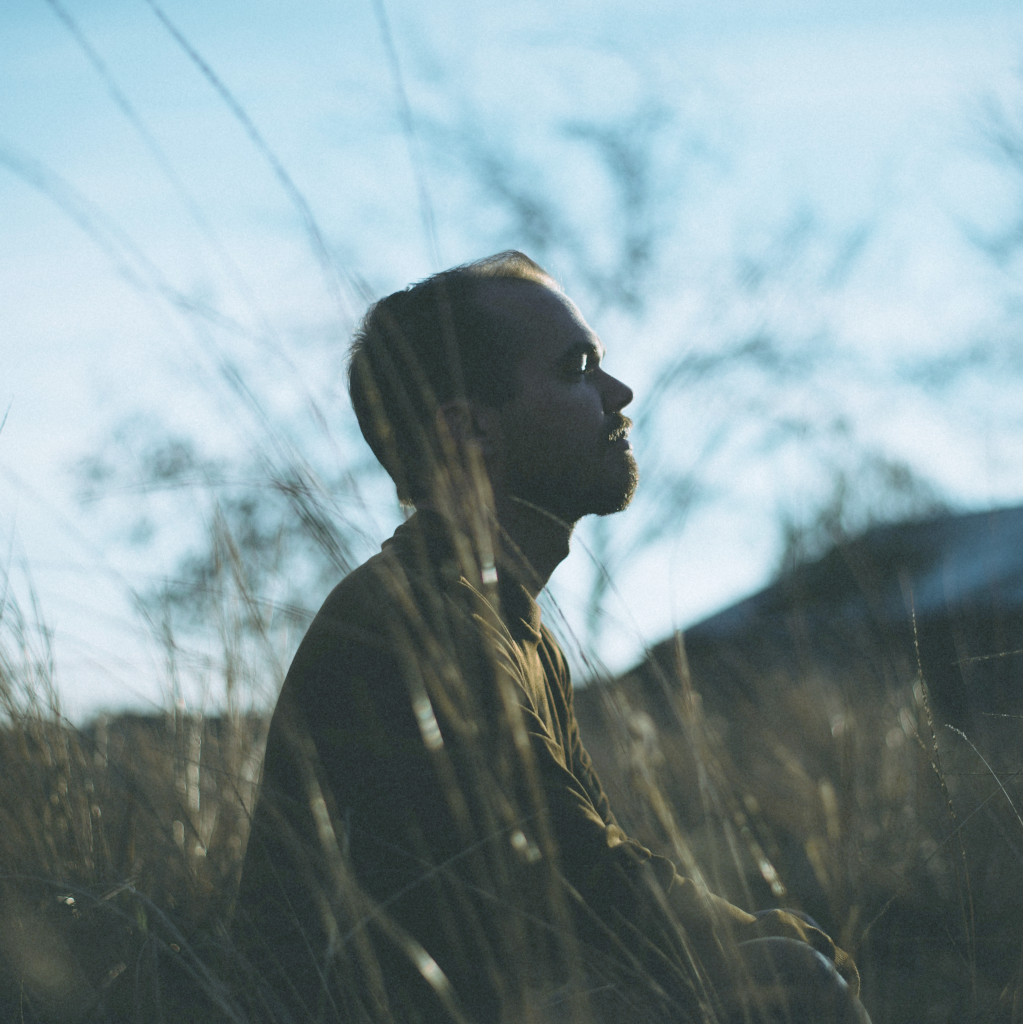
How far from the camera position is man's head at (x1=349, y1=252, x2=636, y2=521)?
1514mm

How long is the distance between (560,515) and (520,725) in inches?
25.7

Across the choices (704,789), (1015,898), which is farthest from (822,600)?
(704,789)

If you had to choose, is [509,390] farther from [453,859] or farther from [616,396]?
[453,859]

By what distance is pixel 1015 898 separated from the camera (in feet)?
6.18

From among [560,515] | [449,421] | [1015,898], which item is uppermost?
[449,421]

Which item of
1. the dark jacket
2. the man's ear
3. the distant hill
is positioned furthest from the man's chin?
the distant hill

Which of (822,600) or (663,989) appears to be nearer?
(663,989)

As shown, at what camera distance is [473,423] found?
1.54m

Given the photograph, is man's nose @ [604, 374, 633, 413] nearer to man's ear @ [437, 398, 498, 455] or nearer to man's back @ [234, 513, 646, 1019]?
man's ear @ [437, 398, 498, 455]

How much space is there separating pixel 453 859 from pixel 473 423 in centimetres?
89

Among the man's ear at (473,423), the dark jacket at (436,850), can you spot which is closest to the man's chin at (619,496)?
the man's ear at (473,423)

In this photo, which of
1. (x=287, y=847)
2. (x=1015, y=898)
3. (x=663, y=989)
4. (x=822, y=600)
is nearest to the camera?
(x=663, y=989)

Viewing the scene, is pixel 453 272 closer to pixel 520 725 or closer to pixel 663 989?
pixel 520 725

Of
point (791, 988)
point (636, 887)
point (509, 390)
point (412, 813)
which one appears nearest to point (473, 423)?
point (509, 390)
